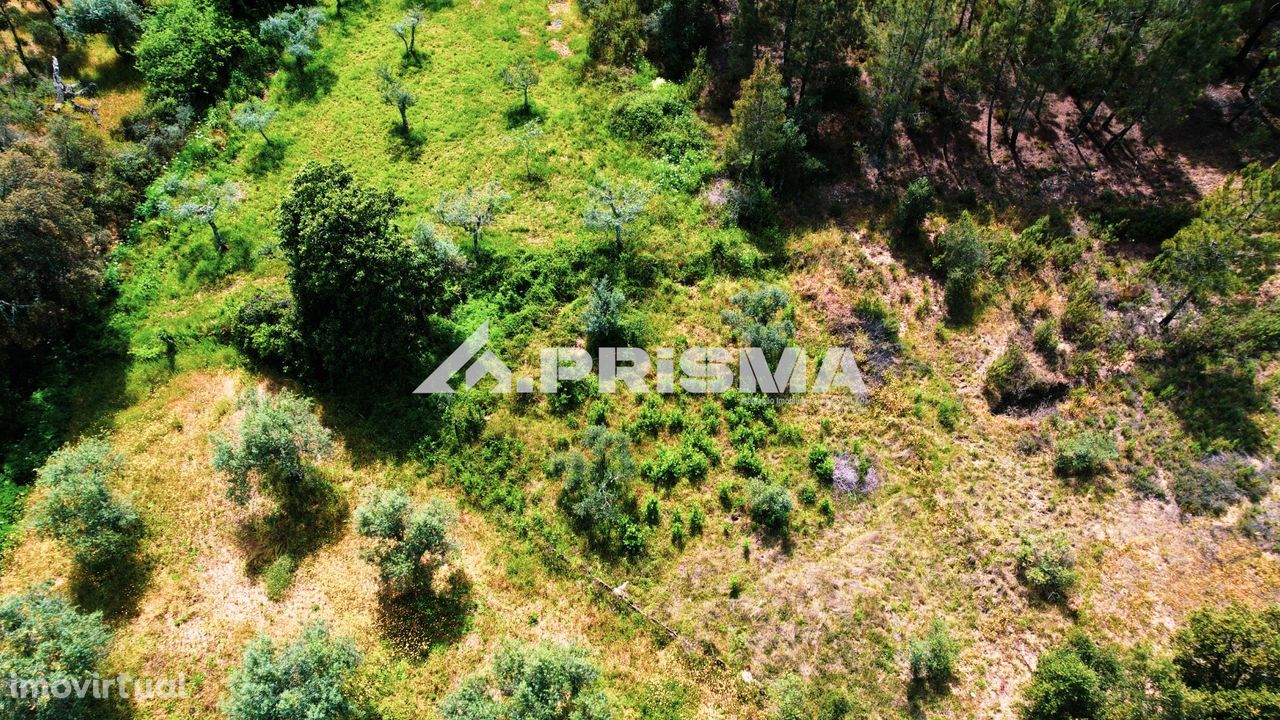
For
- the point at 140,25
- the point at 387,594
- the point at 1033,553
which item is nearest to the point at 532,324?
the point at 387,594

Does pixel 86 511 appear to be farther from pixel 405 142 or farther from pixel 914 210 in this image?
pixel 914 210

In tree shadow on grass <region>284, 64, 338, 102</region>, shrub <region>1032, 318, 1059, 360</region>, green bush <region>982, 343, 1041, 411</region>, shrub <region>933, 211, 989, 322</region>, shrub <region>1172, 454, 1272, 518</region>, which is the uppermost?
tree shadow on grass <region>284, 64, 338, 102</region>

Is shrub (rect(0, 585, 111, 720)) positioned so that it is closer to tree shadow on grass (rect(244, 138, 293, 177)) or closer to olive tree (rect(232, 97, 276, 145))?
tree shadow on grass (rect(244, 138, 293, 177))

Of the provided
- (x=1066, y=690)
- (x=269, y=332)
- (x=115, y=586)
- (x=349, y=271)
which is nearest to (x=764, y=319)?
(x=1066, y=690)

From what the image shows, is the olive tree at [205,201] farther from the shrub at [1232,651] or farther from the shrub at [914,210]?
the shrub at [1232,651]

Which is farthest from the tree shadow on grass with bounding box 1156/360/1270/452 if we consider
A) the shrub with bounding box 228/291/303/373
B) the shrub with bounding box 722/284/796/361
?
the shrub with bounding box 228/291/303/373

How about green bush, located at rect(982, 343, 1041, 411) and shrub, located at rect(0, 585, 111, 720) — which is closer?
shrub, located at rect(0, 585, 111, 720)
